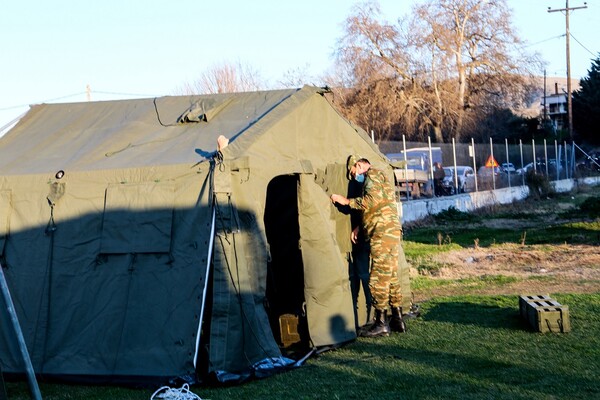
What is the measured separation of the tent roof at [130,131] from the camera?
8644 mm

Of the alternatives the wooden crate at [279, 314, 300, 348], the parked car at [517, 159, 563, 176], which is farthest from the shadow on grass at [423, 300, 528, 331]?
the parked car at [517, 159, 563, 176]

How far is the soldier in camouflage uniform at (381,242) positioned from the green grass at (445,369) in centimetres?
25

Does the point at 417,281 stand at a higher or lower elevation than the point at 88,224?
lower

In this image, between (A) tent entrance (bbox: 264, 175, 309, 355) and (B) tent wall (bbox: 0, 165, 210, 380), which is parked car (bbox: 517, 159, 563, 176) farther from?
(B) tent wall (bbox: 0, 165, 210, 380)

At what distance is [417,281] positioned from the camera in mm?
14117

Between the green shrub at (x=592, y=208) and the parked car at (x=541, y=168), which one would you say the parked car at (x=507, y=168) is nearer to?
the parked car at (x=541, y=168)

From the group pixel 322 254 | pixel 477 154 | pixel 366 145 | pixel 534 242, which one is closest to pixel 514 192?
pixel 477 154

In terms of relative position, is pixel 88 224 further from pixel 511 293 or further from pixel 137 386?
pixel 511 293

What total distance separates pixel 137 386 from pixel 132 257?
121cm

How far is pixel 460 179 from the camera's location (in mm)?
30656

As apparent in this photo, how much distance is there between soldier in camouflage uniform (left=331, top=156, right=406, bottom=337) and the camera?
9.64m

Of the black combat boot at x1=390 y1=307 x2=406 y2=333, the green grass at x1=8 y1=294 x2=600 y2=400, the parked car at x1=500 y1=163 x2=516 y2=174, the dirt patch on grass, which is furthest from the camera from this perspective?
the parked car at x1=500 y1=163 x2=516 y2=174

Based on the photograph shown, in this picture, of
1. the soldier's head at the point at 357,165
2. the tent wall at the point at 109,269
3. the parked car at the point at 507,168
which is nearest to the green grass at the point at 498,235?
the soldier's head at the point at 357,165

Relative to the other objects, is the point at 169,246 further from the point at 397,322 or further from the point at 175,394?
the point at 397,322
